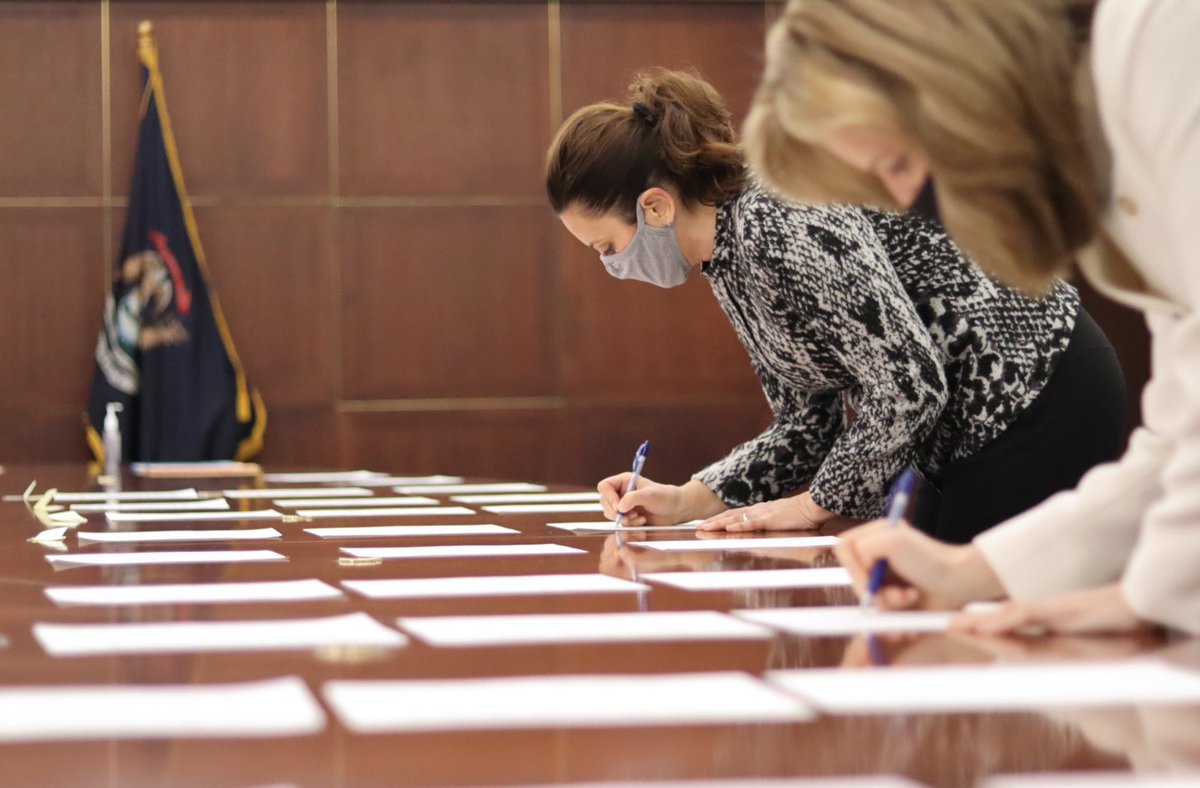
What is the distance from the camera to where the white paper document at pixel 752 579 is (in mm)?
1654

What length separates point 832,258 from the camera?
2.22 meters

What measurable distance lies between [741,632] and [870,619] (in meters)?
0.13

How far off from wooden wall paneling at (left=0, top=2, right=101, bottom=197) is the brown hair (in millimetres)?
4738

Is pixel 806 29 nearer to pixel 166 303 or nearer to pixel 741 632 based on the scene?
pixel 741 632

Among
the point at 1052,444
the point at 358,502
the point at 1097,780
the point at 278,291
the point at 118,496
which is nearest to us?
the point at 1097,780

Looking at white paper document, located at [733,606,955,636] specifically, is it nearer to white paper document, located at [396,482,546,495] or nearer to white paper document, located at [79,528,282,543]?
white paper document, located at [79,528,282,543]

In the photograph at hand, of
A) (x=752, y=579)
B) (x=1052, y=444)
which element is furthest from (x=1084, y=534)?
(x=1052, y=444)

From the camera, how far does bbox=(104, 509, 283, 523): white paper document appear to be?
2801mm

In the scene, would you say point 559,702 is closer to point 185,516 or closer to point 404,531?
point 404,531

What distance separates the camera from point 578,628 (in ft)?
4.46

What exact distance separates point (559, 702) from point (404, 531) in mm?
1439

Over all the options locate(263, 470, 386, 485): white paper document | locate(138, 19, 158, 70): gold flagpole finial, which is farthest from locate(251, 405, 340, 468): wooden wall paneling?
locate(263, 470, 386, 485): white paper document

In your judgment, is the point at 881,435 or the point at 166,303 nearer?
the point at 881,435

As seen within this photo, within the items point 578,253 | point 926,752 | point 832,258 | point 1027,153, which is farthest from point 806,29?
point 578,253
